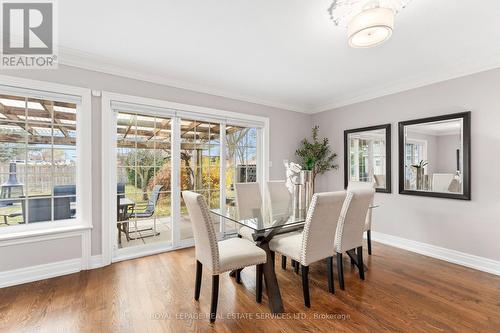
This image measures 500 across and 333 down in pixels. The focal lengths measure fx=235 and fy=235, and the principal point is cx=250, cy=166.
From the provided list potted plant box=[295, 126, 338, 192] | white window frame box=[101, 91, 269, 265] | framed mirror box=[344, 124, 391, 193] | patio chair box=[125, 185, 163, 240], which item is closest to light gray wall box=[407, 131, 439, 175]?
framed mirror box=[344, 124, 391, 193]

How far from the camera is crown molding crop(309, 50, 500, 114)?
2.82m

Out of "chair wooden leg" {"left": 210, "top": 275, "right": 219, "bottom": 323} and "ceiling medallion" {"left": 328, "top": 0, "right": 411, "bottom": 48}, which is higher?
"ceiling medallion" {"left": 328, "top": 0, "right": 411, "bottom": 48}

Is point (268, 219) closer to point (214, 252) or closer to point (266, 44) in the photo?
point (214, 252)

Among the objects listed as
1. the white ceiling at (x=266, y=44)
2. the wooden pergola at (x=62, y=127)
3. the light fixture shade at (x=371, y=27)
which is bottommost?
the wooden pergola at (x=62, y=127)

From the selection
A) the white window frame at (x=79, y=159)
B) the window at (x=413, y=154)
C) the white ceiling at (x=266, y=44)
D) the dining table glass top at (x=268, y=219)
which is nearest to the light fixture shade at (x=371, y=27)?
the white ceiling at (x=266, y=44)

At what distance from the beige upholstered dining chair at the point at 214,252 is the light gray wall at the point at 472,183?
2701mm

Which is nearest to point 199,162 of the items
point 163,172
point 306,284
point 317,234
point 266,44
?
point 163,172

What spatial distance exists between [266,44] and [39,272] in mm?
3502

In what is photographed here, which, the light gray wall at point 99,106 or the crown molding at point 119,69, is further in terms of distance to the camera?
the crown molding at point 119,69

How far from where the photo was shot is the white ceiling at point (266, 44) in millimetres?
1972

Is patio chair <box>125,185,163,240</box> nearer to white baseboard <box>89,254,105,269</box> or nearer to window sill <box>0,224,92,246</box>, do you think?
white baseboard <box>89,254,105,269</box>

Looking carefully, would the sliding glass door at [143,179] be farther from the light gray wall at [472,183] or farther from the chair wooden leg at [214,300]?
the light gray wall at [472,183]

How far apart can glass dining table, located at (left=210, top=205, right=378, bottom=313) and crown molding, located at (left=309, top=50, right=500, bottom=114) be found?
8.38 feet

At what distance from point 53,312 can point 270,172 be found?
3442mm
